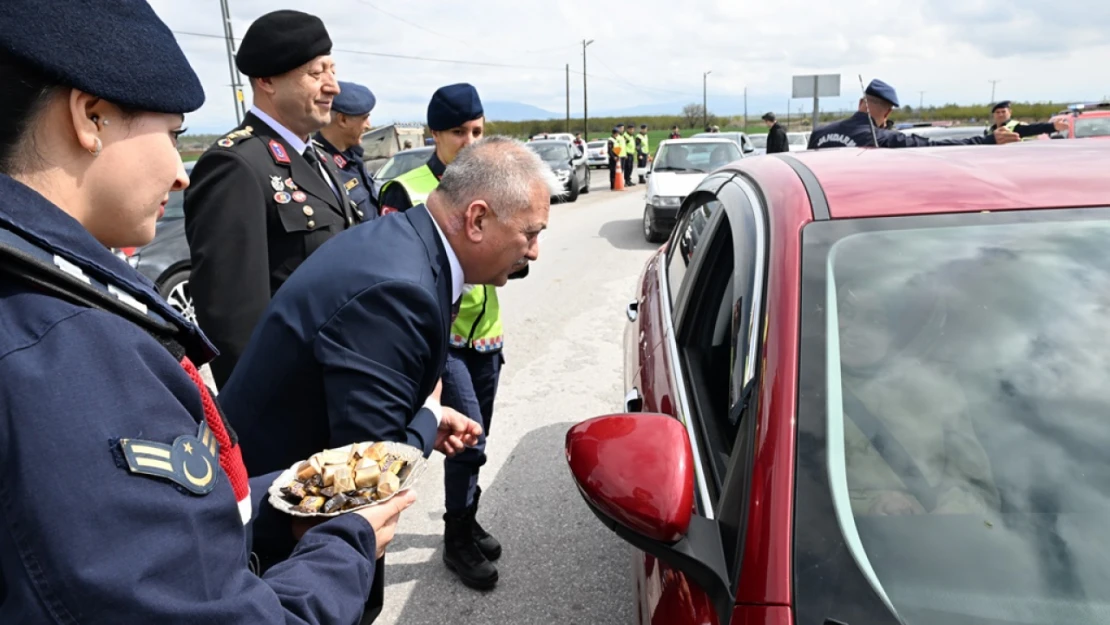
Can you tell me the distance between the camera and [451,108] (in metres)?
3.13

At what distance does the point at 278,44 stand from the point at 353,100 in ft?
3.85

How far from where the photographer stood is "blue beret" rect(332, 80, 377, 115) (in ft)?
11.6

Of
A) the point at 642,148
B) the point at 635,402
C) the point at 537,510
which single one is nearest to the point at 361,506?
the point at 635,402

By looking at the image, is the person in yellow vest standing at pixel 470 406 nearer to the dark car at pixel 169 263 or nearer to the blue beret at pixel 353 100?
the blue beret at pixel 353 100

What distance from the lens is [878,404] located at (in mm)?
1257

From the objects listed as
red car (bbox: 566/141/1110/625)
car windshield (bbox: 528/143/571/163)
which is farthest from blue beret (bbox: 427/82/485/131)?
car windshield (bbox: 528/143/571/163)

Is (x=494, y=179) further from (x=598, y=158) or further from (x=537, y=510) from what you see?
(x=598, y=158)

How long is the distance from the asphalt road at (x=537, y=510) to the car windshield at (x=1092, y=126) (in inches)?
253

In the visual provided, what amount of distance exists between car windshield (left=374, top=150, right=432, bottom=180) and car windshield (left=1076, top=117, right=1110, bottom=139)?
380 inches

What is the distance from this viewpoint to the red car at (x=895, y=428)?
1042mm

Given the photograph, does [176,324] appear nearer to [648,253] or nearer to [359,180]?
[359,180]

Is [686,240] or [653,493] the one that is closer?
[653,493]

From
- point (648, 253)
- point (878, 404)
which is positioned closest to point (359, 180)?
point (878, 404)

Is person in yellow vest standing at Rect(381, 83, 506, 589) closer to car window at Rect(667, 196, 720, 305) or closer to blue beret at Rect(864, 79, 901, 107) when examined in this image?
car window at Rect(667, 196, 720, 305)
